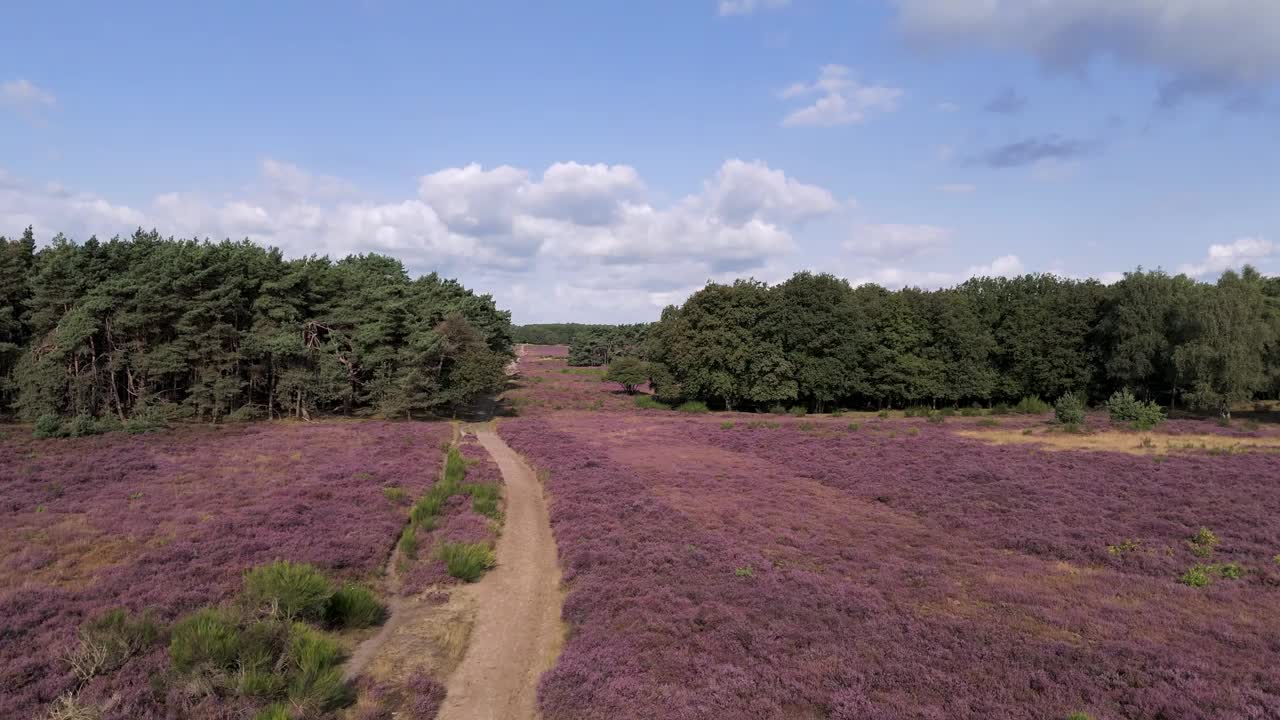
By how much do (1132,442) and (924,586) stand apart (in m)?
32.8

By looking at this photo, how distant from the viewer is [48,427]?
35750 millimetres

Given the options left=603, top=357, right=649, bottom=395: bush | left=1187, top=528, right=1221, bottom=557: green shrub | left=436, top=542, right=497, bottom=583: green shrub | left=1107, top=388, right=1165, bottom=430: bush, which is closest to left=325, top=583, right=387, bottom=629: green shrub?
left=436, top=542, right=497, bottom=583: green shrub

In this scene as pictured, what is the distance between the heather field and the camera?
9883mm

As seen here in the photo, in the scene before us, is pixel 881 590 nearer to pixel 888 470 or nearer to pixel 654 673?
pixel 654 673

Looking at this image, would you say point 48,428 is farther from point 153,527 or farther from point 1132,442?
point 1132,442

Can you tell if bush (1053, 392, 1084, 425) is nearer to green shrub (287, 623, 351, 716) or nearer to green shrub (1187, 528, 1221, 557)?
green shrub (1187, 528, 1221, 557)

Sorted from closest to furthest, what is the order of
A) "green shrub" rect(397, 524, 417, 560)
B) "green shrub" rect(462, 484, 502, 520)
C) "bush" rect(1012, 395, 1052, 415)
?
"green shrub" rect(397, 524, 417, 560) → "green shrub" rect(462, 484, 502, 520) → "bush" rect(1012, 395, 1052, 415)

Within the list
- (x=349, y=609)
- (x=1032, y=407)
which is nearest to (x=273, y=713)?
(x=349, y=609)

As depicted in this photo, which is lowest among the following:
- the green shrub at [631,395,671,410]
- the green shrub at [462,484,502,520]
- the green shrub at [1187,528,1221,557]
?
the green shrub at [631,395,671,410]

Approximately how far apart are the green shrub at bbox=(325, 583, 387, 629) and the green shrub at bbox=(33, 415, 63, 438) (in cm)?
3594

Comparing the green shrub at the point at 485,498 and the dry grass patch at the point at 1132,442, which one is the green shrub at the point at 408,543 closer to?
the green shrub at the point at 485,498

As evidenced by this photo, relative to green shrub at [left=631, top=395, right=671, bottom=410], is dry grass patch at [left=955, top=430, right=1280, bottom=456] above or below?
above

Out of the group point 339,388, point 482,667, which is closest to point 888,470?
point 482,667

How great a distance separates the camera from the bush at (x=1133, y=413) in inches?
1729
